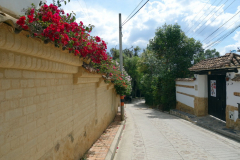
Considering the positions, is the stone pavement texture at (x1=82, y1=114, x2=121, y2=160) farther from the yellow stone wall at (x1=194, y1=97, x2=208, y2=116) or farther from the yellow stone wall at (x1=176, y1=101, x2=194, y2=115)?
the yellow stone wall at (x1=176, y1=101, x2=194, y2=115)

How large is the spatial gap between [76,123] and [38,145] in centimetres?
189

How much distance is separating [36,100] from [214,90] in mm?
11608

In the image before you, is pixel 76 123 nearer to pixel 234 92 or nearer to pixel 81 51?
pixel 81 51

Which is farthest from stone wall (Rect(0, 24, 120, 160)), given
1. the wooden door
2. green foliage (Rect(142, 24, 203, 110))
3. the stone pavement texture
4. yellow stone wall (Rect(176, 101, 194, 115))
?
green foliage (Rect(142, 24, 203, 110))

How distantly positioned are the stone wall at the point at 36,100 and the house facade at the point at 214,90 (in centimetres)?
759

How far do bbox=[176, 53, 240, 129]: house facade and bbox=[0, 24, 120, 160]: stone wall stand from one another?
24.9 feet

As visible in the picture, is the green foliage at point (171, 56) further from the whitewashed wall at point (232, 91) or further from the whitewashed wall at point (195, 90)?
the whitewashed wall at point (232, 91)

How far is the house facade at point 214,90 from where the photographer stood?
9094 mm

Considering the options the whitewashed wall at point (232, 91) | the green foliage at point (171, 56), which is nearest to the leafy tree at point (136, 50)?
the green foliage at point (171, 56)

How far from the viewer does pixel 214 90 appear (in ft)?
39.5

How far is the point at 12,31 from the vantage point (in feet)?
6.66

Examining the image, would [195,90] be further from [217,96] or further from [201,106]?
[217,96]

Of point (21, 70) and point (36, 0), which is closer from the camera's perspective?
point (21, 70)

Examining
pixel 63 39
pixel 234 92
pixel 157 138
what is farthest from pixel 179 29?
pixel 63 39
